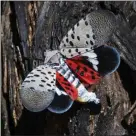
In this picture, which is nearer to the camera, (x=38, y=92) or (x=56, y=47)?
(x=38, y=92)

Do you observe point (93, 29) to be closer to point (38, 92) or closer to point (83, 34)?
point (83, 34)

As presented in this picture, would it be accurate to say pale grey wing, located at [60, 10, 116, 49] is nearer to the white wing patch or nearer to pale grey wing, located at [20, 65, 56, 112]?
the white wing patch

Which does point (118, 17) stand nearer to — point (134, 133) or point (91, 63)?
point (91, 63)

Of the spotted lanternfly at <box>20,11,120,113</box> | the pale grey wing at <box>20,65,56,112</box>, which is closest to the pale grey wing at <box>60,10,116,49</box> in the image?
the spotted lanternfly at <box>20,11,120,113</box>

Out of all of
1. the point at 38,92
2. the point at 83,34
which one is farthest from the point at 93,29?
the point at 38,92

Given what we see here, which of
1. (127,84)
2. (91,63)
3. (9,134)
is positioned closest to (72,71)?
(91,63)

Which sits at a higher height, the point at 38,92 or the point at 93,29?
the point at 93,29
